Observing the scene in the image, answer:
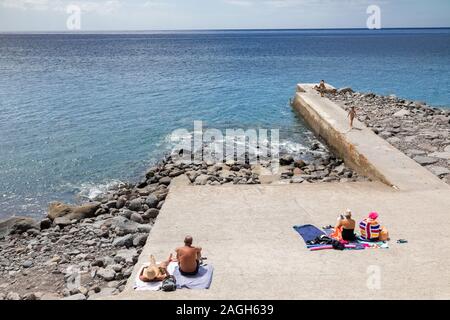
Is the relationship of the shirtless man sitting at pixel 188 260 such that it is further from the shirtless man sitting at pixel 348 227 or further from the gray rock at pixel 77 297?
the shirtless man sitting at pixel 348 227

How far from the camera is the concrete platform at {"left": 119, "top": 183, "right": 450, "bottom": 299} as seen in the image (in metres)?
7.03

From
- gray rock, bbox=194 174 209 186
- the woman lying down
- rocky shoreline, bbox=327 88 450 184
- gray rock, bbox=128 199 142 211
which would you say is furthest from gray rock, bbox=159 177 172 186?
rocky shoreline, bbox=327 88 450 184

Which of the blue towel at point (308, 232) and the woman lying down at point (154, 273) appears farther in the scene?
the blue towel at point (308, 232)

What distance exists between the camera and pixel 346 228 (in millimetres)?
8656

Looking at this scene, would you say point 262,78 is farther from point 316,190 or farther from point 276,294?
point 276,294

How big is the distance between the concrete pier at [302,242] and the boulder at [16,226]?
12.7 feet

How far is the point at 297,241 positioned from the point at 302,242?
11 centimetres

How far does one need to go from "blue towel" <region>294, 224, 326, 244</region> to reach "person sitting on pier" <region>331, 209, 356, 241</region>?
39 cm

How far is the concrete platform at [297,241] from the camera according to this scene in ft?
23.1

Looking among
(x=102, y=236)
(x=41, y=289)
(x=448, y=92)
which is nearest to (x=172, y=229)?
(x=102, y=236)

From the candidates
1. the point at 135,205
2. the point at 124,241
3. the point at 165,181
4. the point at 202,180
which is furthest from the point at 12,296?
the point at 202,180

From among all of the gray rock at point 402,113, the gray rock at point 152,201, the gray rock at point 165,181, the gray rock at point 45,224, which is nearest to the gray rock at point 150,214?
the gray rock at point 152,201

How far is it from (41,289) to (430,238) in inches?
299
